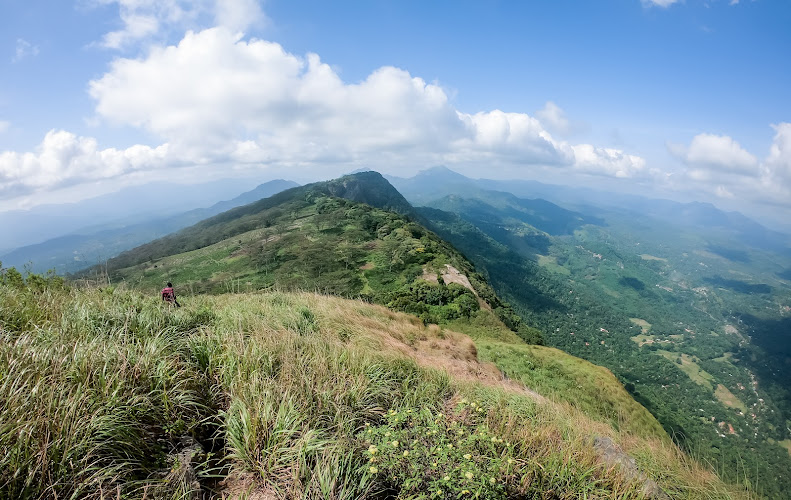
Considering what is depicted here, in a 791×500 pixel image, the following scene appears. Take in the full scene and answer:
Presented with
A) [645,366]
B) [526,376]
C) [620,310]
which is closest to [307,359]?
[526,376]

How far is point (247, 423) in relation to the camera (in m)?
3.58

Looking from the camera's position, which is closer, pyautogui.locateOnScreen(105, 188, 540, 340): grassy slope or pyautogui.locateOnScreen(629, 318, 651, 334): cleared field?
pyautogui.locateOnScreen(105, 188, 540, 340): grassy slope

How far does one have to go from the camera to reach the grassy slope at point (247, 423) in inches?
116

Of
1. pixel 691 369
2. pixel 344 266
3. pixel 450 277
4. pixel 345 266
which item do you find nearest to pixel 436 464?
pixel 450 277

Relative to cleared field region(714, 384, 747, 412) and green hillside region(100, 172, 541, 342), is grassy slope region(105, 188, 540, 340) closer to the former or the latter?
green hillside region(100, 172, 541, 342)

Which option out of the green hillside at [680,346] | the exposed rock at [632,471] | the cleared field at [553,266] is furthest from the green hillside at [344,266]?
the cleared field at [553,266]

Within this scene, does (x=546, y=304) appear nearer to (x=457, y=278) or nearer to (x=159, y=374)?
(x=457, y=278)

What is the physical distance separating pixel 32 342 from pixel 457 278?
29879mm

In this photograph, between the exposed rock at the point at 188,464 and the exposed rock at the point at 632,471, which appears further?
the exposed rock at the point at 632,471

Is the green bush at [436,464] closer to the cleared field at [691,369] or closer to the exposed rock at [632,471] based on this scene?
the exposed rock at [632,471]

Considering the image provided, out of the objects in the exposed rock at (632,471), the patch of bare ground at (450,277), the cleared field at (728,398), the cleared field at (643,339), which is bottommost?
the cleared field at (728,398)

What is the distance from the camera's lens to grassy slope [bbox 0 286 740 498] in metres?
2.95

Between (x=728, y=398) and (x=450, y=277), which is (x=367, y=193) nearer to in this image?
(x=450, y=277)

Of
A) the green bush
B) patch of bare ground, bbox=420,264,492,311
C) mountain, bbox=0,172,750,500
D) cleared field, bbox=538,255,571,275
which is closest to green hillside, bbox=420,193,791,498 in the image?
mountain, bbox=0,172,750,500
